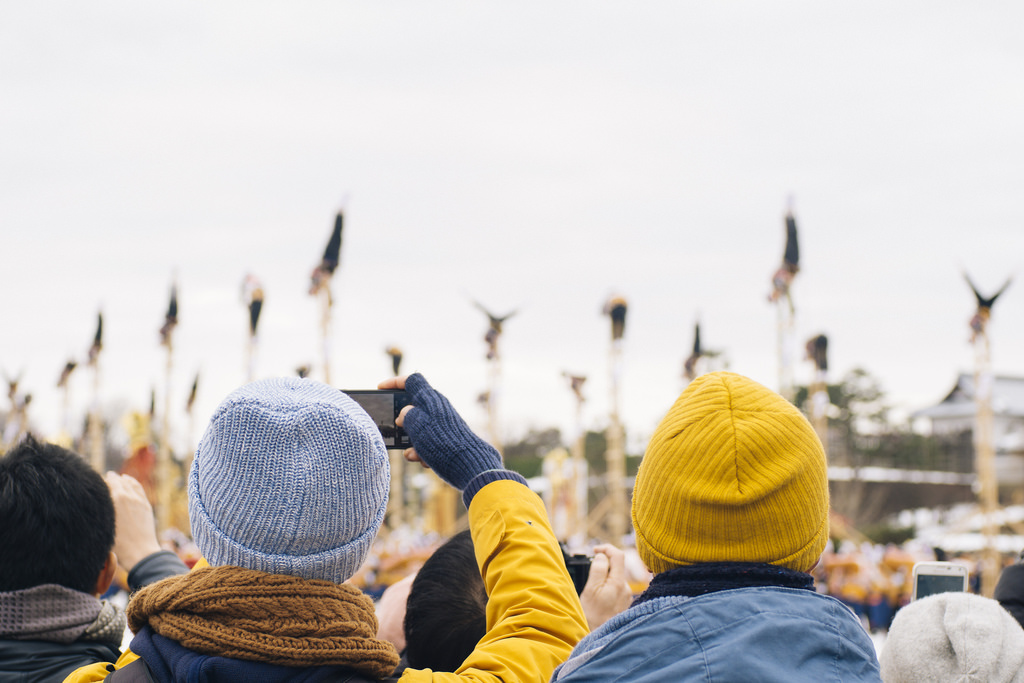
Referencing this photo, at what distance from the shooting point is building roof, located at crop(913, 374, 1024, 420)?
40250mm

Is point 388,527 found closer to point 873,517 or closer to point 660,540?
point 873,517

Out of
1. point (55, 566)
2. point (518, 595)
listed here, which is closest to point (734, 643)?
point (518, 595)

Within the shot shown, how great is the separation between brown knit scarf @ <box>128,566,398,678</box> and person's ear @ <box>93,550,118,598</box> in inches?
29.1

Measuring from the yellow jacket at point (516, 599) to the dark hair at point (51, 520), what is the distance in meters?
0.48

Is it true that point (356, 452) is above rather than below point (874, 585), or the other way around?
above

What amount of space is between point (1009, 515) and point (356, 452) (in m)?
31.7

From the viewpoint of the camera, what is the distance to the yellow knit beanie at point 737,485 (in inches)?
49.4

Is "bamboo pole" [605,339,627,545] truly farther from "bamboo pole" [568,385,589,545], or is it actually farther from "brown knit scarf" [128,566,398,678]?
"brown knit scarf" [128,566,398,678]

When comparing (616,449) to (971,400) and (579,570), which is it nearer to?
(579,570)

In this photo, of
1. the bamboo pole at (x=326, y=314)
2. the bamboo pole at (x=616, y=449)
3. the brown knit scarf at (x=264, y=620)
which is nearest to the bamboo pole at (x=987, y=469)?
the bamboo pole at (x=616, y=449)

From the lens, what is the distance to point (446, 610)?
1818 mm

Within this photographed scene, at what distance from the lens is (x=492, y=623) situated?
1.40 m

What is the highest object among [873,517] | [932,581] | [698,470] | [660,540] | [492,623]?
[698,470]

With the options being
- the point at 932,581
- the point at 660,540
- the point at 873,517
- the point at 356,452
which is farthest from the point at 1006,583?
the point at 873,517
